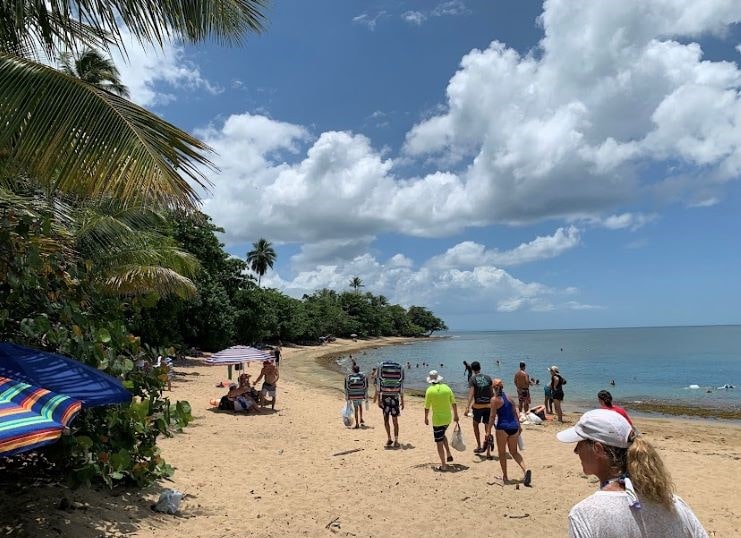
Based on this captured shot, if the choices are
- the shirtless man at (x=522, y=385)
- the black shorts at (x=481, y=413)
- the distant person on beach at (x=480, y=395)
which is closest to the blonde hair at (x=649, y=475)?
the distant person on beach at (x=480, y=395)

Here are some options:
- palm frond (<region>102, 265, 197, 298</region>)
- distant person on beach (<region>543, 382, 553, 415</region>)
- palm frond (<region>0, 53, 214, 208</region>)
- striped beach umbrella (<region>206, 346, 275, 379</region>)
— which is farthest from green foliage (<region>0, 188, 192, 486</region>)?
distant person on beach (<region>543, 382, 553, 415</region>)

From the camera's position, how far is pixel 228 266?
102 feet

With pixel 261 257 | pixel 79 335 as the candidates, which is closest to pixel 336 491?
pixel 79 335

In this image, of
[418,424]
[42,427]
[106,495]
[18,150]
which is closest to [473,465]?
[418,424]

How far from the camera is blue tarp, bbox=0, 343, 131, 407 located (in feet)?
12.8

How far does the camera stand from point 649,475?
189 centimetres

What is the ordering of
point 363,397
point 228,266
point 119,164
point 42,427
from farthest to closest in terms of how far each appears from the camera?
point 228,266, point 363,397, point 119,164, point 42,427

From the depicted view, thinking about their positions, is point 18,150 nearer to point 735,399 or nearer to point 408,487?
point 408,487

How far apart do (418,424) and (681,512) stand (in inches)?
439

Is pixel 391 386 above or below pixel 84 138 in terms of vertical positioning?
below

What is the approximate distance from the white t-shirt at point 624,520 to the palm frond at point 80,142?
10.4 feet

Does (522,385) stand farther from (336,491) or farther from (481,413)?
(336,491)

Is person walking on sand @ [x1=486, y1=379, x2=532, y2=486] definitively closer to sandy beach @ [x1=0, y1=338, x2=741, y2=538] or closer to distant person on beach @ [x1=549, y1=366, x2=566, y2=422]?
sandy beach @ [x1=0, y1=338, x2=741, y2=538]

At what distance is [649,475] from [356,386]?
9.42 metres
